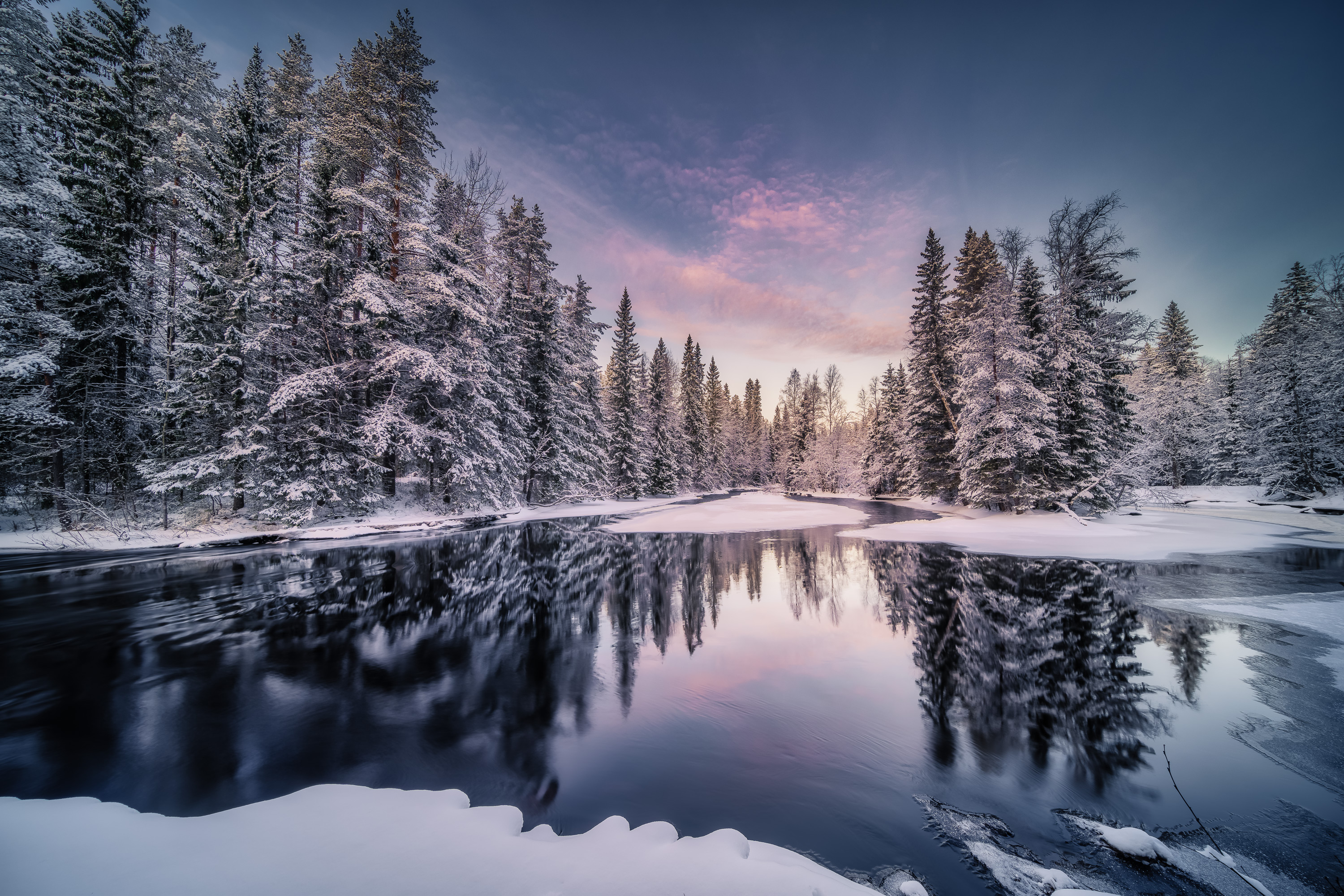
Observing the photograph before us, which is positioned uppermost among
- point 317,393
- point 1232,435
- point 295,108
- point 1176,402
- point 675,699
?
point 295,108

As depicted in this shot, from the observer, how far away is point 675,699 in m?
5.37

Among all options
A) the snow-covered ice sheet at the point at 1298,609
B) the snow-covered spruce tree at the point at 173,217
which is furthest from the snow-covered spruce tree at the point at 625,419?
the snow-covered ice sheet at the point at 1298,609

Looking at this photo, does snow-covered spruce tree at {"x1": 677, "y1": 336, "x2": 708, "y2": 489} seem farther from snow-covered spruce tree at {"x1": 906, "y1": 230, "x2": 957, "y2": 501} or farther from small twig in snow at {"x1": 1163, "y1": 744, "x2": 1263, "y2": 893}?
small twig in snow at {"x1": 1163, "y1": 744, "x2": 1263, "y2": 893}

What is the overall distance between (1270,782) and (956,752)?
2354 millimetres

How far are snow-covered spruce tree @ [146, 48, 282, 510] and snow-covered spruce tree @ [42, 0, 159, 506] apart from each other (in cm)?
142

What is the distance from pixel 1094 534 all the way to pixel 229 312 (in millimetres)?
32828

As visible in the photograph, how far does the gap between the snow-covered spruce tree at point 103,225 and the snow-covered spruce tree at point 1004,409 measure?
107 ft

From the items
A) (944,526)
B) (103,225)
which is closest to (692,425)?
(944,526)

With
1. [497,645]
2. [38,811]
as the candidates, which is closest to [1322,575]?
[497,645]

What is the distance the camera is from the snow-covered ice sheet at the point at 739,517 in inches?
838

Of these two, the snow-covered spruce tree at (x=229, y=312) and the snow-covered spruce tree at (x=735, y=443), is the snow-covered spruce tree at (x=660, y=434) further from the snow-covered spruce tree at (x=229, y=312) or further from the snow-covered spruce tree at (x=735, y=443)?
the snow-covered spruce tree at (x=229, y=312)

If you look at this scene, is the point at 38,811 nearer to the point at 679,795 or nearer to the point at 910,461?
the point at 679,795

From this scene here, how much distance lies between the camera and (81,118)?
14547 millimetres

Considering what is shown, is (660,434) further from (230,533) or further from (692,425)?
(230,533)
